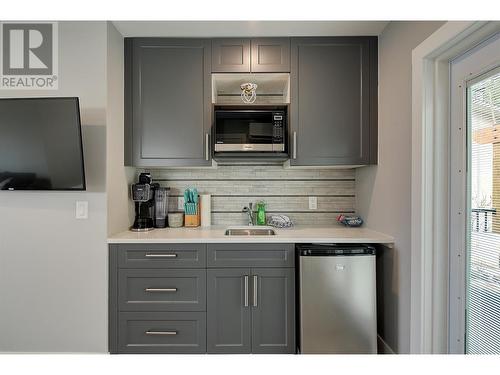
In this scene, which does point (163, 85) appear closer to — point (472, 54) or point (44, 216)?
point (44, 216)

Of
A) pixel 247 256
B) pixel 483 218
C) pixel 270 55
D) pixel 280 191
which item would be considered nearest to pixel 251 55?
pixel 270 55

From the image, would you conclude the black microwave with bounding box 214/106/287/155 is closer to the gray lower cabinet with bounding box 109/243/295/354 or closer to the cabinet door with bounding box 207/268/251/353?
the gray lower cabinet with bounding box 109/243/295/354

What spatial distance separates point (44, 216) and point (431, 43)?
268 centimetres

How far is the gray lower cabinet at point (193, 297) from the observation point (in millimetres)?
2006

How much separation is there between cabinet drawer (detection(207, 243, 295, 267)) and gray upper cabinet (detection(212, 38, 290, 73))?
1.36 meters

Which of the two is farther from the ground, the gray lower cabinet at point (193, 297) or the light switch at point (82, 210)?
the light switch at point (82, 210)

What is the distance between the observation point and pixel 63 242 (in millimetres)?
2059

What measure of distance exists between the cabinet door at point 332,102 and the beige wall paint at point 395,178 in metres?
0.11

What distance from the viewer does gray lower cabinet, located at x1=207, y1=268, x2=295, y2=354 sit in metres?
2.01

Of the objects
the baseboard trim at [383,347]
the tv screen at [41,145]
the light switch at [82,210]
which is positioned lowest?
the baseboard trim at [383,347]

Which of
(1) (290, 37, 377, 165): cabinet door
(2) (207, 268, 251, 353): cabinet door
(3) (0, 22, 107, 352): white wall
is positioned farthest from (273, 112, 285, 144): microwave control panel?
(3) (0, 22, 107, 352): white wall

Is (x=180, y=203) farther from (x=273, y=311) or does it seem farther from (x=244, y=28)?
(x=244, y=28)

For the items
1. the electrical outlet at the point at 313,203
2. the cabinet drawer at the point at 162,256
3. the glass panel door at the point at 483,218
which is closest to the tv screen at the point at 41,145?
the cabinet drawer at the point at 162,256

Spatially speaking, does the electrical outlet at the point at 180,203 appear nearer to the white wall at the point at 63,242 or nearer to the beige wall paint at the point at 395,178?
the white wall at the point at 63,242
